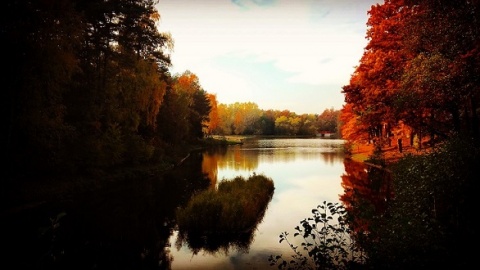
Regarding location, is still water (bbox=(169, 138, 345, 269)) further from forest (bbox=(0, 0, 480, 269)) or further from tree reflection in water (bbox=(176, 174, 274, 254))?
forest (bbox=(0, 0, 480, 269))

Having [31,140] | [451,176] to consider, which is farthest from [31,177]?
[451,176]

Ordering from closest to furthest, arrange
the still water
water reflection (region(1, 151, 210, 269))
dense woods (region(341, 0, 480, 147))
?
1. water reflection (region(1, 151, 210, 269))
2. the still water
3. dense woods (region(341, 0, 480, 147))

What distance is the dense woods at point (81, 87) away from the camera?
17078 millimetres

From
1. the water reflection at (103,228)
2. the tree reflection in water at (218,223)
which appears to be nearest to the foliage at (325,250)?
the tree reflection in water at (218,223)

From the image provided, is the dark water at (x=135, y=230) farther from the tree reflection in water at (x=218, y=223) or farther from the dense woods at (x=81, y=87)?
the dense woods at (x=81, y=87)

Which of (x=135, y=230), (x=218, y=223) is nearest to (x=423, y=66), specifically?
(x=218, y=223)

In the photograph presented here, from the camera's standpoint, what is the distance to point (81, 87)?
2550 centimetres

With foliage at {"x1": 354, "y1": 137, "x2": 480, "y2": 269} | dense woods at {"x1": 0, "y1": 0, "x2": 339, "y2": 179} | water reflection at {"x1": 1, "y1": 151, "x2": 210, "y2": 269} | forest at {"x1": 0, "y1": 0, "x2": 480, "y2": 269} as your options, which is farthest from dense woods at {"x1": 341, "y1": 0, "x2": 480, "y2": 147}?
dense woods at {"x1": 0, "y1": 0, "x2": 339, "y2": 179}

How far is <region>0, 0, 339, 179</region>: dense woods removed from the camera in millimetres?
17078

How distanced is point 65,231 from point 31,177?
835 cm

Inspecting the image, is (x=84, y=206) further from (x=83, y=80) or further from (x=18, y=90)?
(x=83, y=80)

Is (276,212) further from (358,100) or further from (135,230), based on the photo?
(358,100)

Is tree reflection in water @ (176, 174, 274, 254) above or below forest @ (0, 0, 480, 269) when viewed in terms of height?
below

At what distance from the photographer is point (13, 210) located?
54.8ft
